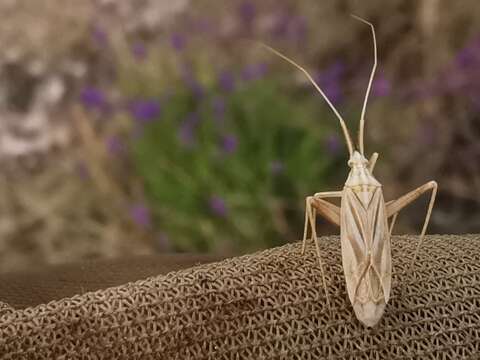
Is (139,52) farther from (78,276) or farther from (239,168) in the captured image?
(78,276)

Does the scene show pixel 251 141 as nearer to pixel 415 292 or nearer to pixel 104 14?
pixel 104 14

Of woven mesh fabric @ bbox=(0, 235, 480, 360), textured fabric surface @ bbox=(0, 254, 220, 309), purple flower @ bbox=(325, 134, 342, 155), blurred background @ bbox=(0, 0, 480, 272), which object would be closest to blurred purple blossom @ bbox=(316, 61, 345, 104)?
blurred background @ bbox=(0, 0, 480, 272)

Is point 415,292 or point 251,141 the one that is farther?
point 251,141

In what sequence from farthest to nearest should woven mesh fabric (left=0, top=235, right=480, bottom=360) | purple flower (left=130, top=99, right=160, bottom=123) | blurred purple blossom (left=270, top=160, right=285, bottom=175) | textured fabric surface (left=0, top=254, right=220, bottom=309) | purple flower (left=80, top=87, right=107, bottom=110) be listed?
purple flower (left=80, top=87, right=107, bottom=110) < purple flower (left=130, top=99, right=160, bottom=123) < blurred purple blossom (left=270, top=160, right=285, bottom=175) < textured fabric surface (left=0, top=254, right=220, bottom=309) < woven mesh fabric (left=0, top=235, right=480, bottom=360)

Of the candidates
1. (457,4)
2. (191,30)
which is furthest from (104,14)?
(457,4)

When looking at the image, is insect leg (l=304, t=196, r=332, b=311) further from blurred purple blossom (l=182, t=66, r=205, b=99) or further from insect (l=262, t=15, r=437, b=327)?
blurred purple blossom (l=182, t=66, r=205, b=99)
